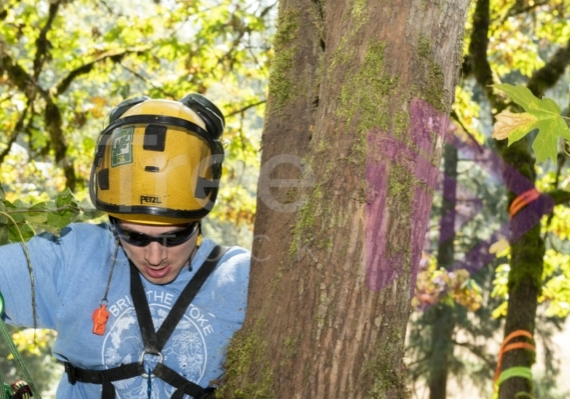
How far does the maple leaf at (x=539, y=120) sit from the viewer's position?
5.27ft

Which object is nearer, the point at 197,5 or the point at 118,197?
the point at 118,197

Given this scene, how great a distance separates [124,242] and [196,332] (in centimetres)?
45

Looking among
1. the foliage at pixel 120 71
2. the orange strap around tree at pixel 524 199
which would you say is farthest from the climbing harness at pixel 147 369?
the foliage at pixel 120 71

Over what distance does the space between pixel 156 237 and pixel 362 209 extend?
4.18 feet

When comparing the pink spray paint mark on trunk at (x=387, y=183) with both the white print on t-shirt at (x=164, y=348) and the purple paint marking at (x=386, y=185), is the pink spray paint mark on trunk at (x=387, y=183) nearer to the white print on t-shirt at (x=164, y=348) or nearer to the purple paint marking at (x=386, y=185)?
the purple paint marking at (x=386, y=185)

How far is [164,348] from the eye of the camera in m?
2.71

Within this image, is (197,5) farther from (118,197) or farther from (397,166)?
(397,166)

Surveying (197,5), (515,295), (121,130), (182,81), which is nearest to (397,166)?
(121,130)

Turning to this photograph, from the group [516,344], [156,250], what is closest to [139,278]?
[156,250]

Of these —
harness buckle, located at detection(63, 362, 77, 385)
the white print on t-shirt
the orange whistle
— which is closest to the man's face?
the white print on t-shirt

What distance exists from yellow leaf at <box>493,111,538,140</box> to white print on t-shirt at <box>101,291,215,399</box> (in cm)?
146

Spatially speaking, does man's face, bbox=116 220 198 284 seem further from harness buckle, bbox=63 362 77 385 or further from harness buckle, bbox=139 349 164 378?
harness buckle, bbox=63 362 77 385

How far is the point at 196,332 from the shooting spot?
9.00ft

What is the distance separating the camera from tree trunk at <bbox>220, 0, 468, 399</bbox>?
5.29ft
